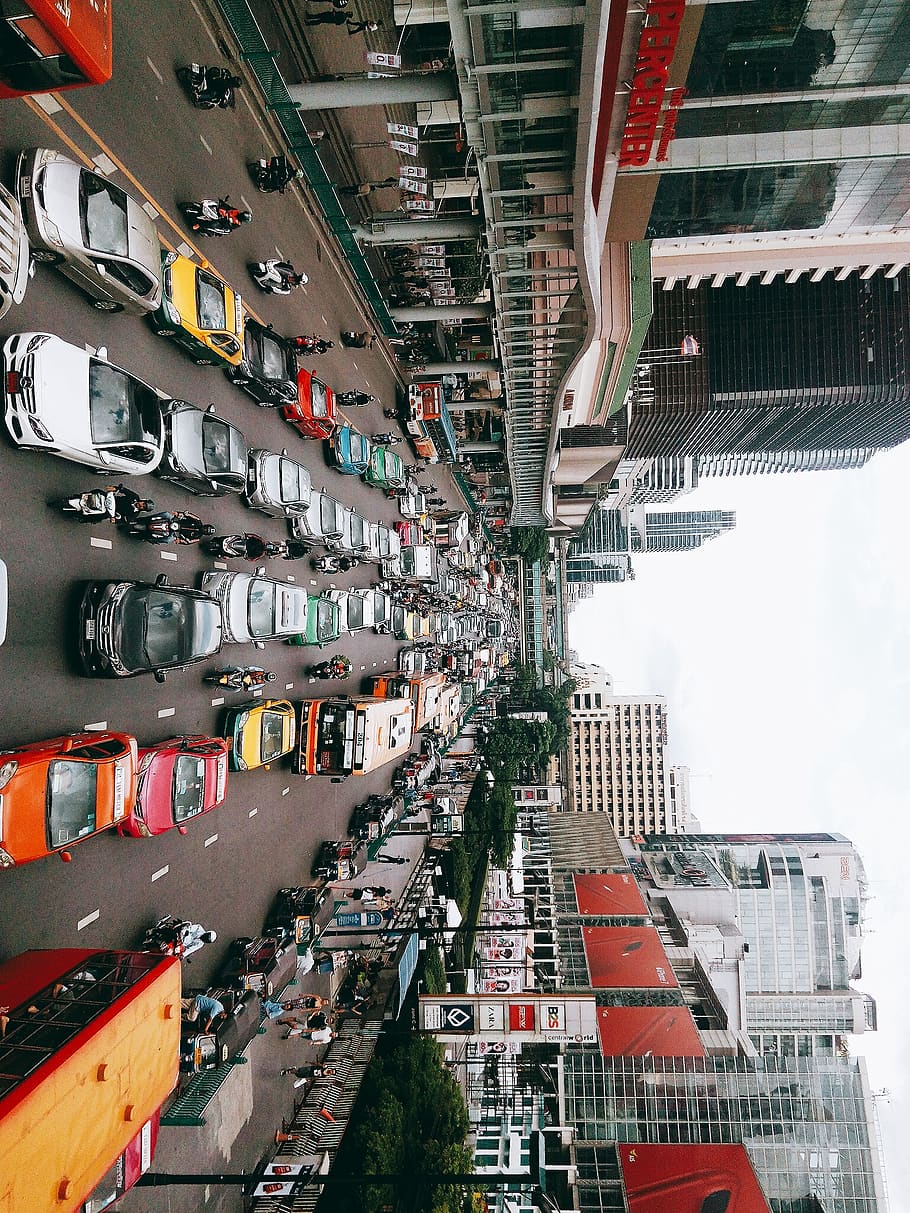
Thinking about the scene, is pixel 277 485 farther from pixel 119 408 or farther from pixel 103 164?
pixel 103 164

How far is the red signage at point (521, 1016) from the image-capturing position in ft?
84.3

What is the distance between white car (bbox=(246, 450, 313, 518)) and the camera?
15875 mm

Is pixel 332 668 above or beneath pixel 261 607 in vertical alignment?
beneath

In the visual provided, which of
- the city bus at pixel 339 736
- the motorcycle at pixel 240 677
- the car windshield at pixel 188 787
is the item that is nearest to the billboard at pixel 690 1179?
the city bus at pixel 339 736

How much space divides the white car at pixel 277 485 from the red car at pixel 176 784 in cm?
627

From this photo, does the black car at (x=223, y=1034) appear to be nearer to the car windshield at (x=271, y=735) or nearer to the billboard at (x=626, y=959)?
the car windshield at (x=271, y=735)

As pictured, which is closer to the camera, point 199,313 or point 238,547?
point 199,313

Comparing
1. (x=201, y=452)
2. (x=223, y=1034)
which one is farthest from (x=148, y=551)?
(x=223, y=1034)

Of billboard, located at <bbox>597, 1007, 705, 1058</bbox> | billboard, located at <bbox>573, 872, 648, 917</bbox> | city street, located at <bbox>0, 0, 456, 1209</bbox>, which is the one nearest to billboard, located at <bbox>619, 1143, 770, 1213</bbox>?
billboard, located at <bbox>597, 1007, 705, 1058</bbox>

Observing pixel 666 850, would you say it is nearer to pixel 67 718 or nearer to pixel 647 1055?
pixel 647 1055

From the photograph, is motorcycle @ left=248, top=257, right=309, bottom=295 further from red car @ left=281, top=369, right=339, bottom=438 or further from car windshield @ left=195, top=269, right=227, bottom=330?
car windshield @ left=195, top=269, right=227, bottom=330

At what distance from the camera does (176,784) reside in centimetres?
1273

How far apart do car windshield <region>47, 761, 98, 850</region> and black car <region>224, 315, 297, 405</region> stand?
32.4 feet

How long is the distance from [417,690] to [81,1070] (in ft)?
63.5
